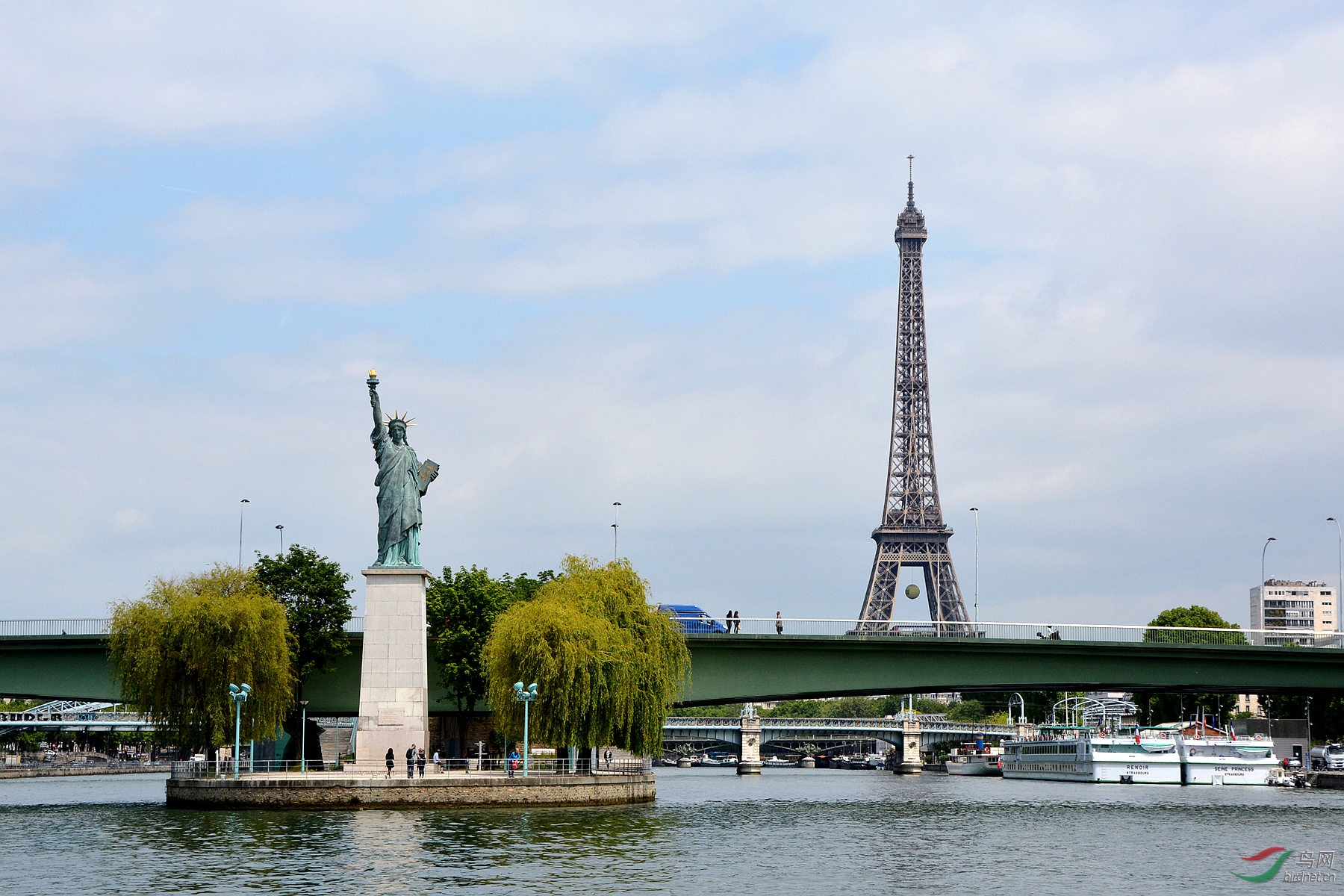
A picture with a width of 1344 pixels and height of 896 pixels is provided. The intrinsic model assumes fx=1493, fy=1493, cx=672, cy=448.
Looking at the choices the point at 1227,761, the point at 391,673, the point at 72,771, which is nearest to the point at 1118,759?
the point at 1227,761

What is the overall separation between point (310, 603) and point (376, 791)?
60.9 feet

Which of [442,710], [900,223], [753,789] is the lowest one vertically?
[753,789]

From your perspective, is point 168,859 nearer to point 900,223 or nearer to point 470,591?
point 470,591

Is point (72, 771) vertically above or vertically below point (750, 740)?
above

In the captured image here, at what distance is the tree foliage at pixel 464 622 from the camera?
71875 millimetres

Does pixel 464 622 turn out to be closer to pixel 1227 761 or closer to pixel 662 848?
pixel 662 848

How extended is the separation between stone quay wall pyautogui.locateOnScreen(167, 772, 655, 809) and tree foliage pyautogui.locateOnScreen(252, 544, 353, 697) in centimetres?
1297

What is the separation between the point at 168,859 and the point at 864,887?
1862 cm

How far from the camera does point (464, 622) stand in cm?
7438

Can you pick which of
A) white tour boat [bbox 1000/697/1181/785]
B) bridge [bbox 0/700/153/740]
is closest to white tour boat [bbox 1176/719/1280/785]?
white tour boat [bbox 1000/697/1181/785]

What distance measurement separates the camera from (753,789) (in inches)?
3797

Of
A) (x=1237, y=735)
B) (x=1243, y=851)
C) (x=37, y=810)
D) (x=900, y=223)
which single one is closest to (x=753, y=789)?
(x=1237, y=735)

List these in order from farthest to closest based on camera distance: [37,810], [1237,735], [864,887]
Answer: [1237,735], [37,810], [864,887]

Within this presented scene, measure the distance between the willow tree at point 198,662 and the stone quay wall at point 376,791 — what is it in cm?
399
